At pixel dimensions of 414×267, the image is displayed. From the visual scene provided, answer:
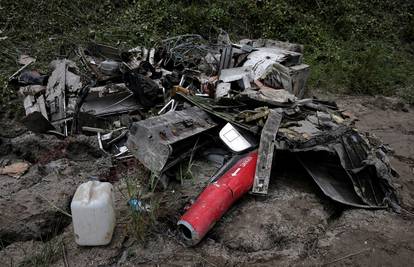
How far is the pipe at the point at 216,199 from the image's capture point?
10.1ft

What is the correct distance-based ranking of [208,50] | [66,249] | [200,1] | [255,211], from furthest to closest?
[200,1] < [208,50] < [255,211] < [66,249]

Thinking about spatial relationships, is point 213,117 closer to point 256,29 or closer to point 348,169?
point 348,169

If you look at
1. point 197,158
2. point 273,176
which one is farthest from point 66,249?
point 273,176

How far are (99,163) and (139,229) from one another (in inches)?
56.8

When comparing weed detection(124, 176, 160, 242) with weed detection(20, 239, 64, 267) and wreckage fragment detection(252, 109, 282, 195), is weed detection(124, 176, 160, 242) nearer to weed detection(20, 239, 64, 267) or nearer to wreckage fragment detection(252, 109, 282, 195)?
weed detection(20, 239, 64, 267)

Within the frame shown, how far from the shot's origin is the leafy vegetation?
744 centimetres

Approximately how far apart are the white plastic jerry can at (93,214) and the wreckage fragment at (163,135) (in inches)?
23.9

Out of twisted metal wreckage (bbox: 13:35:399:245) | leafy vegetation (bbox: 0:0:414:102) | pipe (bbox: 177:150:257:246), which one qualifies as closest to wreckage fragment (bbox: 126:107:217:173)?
twisted metal wreckage (bbox: 13:35:399:245)

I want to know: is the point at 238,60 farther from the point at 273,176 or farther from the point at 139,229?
the point at 139,229

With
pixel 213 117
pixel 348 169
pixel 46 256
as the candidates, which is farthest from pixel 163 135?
pixel 348 169

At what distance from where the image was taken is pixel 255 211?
140 inches

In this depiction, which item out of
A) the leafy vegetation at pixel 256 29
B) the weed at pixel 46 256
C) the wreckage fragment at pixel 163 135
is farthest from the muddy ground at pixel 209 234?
the leafy vegetation at pixel 256 29

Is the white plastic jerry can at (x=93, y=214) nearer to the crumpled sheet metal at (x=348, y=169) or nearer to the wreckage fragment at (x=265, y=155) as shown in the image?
the wreckage fragment at (x=265, y=155)

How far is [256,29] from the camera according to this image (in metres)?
9.30
